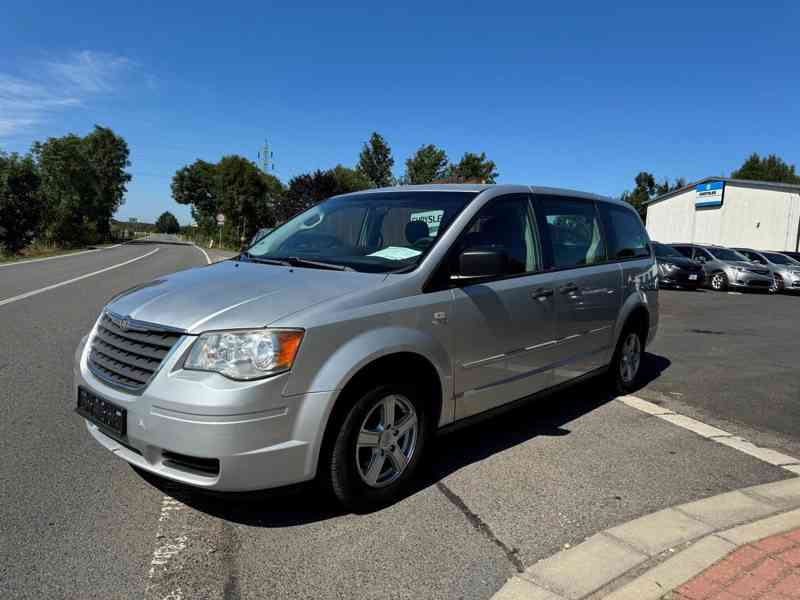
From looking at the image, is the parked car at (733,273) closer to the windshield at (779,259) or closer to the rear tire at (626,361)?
the windshield at (779,259)

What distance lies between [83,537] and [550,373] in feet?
10.4

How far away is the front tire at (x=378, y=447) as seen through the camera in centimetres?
298

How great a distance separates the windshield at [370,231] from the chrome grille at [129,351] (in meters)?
1.06

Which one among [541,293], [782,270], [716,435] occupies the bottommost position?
[716,435]

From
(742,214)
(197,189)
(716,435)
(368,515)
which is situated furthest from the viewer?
(197,189)

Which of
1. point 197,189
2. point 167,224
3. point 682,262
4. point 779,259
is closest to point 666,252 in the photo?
point 682,262

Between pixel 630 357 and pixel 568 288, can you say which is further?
pixel 630 357

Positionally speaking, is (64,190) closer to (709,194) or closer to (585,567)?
(709,194)

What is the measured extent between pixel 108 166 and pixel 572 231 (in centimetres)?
7399

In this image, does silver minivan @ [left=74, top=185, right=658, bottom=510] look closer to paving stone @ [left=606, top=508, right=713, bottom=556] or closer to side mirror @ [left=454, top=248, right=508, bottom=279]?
side mirror @ [left=454, top=248, right=508, bottom=279]

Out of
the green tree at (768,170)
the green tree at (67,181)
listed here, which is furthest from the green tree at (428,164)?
the green tree at (768,170)

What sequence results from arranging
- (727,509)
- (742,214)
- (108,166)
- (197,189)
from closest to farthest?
(727,509) < (742,214) < (108,166) < (197,189)

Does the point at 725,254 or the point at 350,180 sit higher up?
the point at 350,180

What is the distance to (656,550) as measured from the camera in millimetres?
2826
